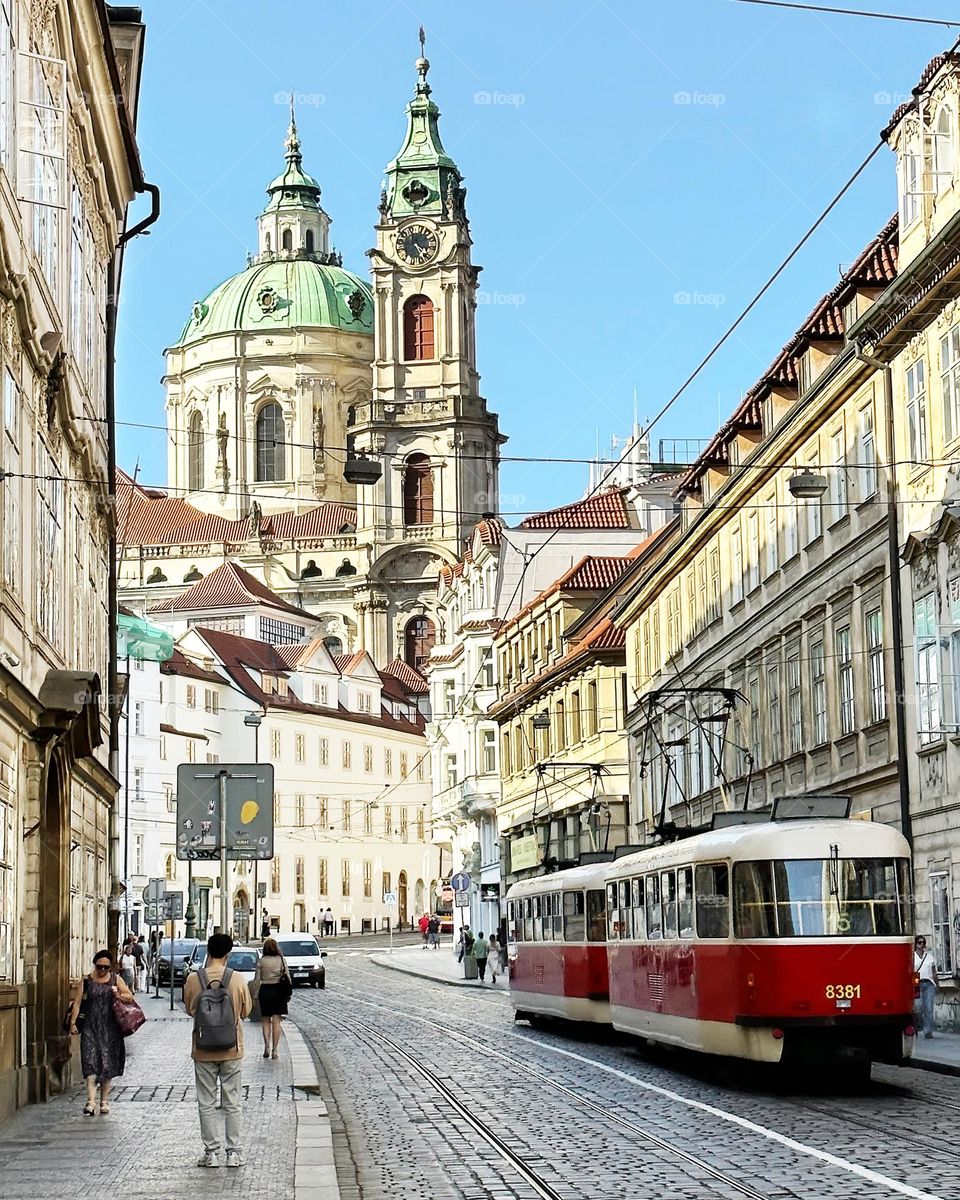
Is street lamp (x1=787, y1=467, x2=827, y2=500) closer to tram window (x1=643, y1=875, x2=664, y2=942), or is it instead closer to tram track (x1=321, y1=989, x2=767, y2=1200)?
tram window (x1=643, y1=875, x2=664, y2=942)

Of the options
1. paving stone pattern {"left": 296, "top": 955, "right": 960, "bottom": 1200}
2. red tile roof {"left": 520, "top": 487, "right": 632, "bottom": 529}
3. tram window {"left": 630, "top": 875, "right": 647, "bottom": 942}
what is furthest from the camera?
red tile roof {"left": 520, "top": 487, "right": 632, "bottom": 529}

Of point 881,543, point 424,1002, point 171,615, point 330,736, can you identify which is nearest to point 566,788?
point 424,1002

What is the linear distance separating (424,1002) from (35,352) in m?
32.4

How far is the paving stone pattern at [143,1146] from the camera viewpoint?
1402cm

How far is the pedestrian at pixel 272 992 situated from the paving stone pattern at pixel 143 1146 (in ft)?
7.96

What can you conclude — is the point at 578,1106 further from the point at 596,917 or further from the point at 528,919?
the point at 528,919

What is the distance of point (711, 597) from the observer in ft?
166

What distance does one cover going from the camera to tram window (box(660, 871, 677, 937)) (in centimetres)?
2581

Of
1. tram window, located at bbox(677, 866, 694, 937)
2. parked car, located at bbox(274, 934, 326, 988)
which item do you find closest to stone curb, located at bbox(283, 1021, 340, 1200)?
tram window, located at bbox(677, 866, 694, 937)

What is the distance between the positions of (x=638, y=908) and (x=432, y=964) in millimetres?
54158

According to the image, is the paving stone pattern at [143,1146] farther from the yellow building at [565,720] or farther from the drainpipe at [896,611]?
the yellow building at [565,720]

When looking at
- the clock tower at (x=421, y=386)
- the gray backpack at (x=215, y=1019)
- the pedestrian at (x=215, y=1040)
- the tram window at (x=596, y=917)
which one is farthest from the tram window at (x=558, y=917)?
the clock tower at (x=421, y=386)

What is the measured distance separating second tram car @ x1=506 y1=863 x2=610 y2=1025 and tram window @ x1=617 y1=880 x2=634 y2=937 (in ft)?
8.84

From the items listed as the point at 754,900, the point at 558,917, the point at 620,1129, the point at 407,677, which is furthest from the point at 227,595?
the point at 620,1129
